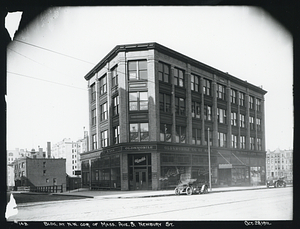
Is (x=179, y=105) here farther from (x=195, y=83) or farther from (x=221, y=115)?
(x=221, y=115)

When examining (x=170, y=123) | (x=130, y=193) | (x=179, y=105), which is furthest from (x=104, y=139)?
(x=179, y=105)

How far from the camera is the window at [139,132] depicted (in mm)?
16531

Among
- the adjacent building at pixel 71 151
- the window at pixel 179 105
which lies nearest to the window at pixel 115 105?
the adjacent building at pixel 71 151

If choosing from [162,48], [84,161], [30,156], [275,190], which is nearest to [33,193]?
[30,156]

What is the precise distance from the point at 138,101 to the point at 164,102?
1452 millimetres

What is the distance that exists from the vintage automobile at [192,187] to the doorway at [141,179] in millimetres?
2077

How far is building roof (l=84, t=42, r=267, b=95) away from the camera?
1335 centimetres

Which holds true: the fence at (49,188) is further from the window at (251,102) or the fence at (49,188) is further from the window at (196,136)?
the window at (251,102)

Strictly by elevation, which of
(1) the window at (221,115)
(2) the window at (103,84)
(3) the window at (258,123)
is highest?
(2) the window at (103,84)

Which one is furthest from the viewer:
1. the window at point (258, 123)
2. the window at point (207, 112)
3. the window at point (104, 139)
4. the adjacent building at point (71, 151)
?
the window at point (104, 139)

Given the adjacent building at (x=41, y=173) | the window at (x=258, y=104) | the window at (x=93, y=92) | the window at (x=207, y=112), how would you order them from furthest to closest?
the window at (x=207, y=112) < the window at (x=258, y=104) < the window at (x=93, y=92) < the adjacent building at (x=41, y=173)

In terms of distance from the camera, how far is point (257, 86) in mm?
13523

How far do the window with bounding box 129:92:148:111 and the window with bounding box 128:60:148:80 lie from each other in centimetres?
85

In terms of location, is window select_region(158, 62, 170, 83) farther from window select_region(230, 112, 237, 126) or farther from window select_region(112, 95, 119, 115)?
window select_region(230, 112, 237, 126)
